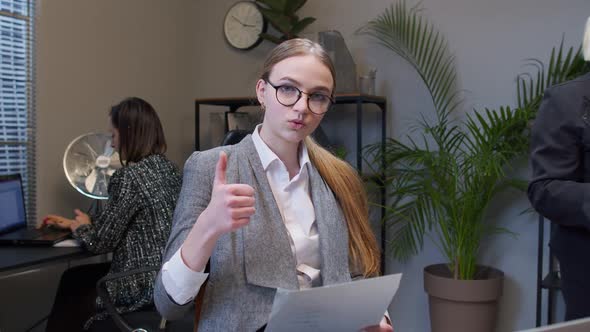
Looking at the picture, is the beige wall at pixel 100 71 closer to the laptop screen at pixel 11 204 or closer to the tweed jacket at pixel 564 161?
the laptop screen at pixel 11 204

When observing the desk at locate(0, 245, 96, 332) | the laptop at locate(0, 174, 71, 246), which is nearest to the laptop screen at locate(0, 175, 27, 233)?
the laptop at locate(0, 174, 71, 246)

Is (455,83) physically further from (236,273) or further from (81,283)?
(236,273)

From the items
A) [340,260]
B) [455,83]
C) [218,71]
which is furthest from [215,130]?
[340,260]

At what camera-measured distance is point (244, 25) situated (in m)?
4.01

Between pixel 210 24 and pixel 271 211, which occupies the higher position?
pixel 210 24

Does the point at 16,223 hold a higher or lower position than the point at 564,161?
lower

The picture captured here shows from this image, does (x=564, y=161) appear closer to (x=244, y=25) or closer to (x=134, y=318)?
(x=134, y=318)

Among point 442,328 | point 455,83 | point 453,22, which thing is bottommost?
point 442,328

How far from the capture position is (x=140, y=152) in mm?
2529

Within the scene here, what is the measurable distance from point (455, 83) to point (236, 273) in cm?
252

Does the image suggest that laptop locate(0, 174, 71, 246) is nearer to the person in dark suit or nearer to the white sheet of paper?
the white sheet of paper

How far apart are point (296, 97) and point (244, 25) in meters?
2.91

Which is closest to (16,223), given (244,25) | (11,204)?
(11,204)

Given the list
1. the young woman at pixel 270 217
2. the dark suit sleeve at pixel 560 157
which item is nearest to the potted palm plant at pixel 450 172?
the dark suit sleeve at pixel 560 157
